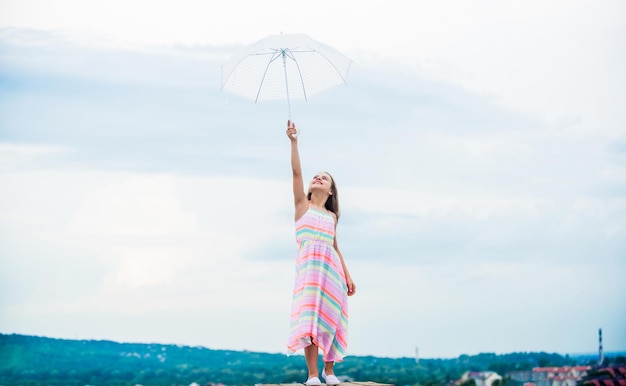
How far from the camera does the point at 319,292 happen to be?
6.13 m

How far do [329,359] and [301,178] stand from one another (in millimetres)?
1358

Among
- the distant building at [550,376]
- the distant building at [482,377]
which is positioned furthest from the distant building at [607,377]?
the distant building at [482,377]

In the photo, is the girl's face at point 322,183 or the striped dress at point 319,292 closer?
the striped dress at point 319,292

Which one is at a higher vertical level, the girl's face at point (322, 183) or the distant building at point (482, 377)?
the girl's face at point (322, 183)

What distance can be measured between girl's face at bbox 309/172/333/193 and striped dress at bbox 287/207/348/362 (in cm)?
18

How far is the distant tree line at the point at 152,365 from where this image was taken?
40.2 meters

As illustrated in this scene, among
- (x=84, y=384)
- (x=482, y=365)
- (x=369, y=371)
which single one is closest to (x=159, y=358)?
(x=84, y=384)

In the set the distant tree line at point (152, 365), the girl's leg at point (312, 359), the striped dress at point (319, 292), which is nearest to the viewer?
the girl's leg at point (312, 359)

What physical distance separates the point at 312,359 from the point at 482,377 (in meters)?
43.3

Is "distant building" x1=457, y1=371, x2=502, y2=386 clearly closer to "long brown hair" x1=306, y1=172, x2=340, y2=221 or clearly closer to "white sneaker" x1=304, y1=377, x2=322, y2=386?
"long brown hair" x1=306, y1=172, x2=340, y2=221

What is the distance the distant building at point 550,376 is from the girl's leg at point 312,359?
42127mm

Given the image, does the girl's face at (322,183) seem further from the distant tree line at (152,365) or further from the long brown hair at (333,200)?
the distant tree line at (152,365)

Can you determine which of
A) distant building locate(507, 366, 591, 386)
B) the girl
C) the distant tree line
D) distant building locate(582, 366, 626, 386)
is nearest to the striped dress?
the girl

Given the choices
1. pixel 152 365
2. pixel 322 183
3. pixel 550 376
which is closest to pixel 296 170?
pixel 322 183
